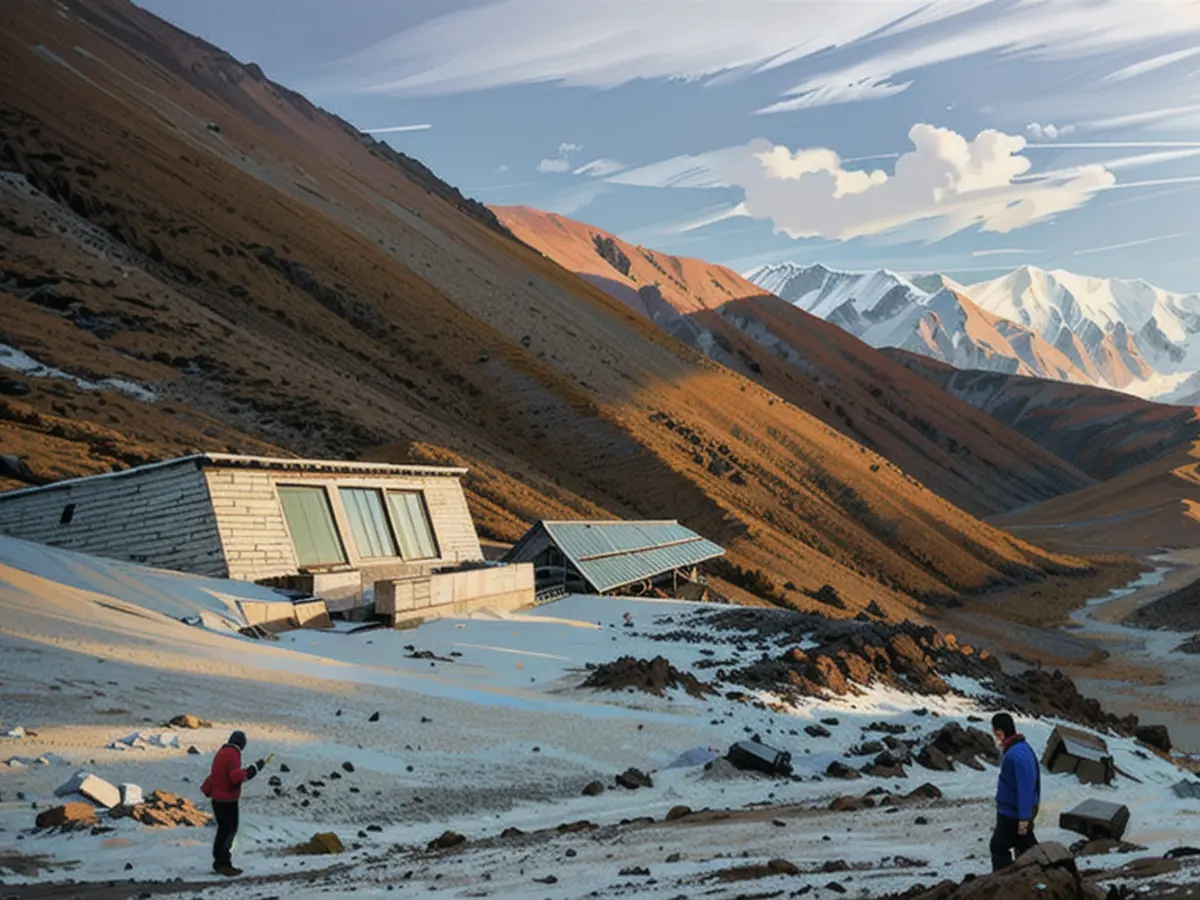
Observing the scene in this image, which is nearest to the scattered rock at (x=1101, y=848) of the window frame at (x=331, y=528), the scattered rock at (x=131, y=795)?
the scattered rock at (x=131, y=795)

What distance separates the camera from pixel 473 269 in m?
69.2

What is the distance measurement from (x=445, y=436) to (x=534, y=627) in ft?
70.5

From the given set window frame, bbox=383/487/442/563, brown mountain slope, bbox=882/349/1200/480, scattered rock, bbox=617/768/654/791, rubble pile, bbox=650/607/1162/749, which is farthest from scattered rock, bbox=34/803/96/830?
brown mountain slope, bbox=882/349/1200/480

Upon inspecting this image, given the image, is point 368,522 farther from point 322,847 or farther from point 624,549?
point 322,847

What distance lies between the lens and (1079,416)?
496ft

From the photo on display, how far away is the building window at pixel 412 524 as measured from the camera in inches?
972

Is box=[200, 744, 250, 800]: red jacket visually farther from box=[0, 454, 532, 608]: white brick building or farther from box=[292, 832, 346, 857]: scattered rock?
box=[0, 454, 532, 608]: white brick building

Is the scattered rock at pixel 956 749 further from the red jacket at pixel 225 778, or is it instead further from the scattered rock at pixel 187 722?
the red jacket at pixel 225 778

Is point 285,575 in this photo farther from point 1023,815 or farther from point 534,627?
point 1023,815

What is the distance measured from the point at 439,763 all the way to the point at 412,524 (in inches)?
512

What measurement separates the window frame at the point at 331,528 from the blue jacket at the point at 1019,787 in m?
16.0

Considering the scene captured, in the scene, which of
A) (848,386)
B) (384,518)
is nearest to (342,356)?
(384,518)

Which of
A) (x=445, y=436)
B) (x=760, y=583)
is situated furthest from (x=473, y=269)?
(x=760, y=583)

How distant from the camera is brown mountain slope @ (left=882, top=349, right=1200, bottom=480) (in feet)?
445
